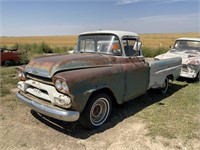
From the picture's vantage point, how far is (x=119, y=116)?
480 centimetres

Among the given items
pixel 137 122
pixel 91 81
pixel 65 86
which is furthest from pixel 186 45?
pixel 65 86

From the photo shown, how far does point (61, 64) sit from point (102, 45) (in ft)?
4.58

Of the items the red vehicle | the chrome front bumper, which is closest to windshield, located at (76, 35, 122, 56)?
the chrome front bumper

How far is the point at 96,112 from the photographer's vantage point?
4.25 m

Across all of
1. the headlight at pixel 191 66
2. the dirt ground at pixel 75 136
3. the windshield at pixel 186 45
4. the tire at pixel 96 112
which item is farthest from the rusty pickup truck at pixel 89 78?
the windshield at pixel 186 45

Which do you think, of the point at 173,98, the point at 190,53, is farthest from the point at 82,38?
the point at 190,53

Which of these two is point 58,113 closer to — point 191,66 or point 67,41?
point 191,66

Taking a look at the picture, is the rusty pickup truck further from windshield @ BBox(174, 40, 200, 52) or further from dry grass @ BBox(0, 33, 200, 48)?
dry grass @ BBox(0, 33, 200, 48)

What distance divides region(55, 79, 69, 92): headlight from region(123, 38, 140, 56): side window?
A: 1.96 m

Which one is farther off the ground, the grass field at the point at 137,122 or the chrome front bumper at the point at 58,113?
the chrome front bumper at the point at 58,113

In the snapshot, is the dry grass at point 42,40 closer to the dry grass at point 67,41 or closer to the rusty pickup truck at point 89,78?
the dry grass at point 67,41

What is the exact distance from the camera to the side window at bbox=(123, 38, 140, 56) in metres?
4.92

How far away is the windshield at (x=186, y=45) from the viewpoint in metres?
9.14

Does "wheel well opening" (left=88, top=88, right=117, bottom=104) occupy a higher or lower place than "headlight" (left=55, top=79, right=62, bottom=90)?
lower
